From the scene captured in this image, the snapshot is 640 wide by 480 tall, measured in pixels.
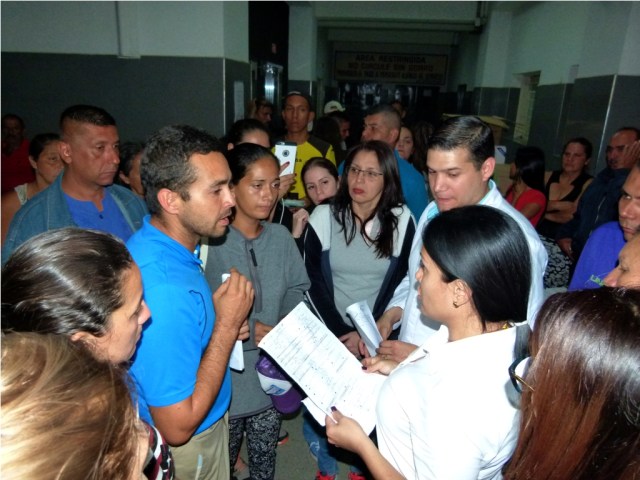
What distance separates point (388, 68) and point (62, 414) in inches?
594

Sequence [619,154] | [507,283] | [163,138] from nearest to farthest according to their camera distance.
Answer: [507,283] < [163,138] < [619,154]

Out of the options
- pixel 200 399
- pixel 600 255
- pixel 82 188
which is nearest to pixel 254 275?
pixel 200 399

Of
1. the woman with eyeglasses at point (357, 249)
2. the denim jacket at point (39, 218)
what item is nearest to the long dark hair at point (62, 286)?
the denim jacket at point (39, 218)

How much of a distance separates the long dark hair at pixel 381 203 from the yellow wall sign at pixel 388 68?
1275cm

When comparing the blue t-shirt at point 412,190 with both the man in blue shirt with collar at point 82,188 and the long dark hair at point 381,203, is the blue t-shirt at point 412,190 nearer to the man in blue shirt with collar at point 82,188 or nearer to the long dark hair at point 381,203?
the long dark hair at point 381,203

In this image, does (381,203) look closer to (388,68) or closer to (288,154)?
(288,154)

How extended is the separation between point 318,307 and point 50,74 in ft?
14.7

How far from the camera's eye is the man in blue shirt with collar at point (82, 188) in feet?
6.09

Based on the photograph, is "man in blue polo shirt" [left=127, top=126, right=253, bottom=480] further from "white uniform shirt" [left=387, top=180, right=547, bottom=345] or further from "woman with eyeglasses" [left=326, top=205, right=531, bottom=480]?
"white uniform shirt" [left=387, top=180, right=547, bottom=345]

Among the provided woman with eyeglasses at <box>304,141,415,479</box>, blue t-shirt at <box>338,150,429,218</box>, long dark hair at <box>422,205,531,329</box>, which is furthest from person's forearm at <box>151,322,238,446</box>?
blue t-shirt at <box>338,150,429,218</box>

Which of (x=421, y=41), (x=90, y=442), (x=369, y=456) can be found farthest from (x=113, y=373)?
(x=421, y=41)

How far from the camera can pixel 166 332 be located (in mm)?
1046

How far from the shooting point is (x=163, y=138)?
4.26ft

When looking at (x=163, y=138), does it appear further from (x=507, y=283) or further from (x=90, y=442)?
(x=507, y=283)
